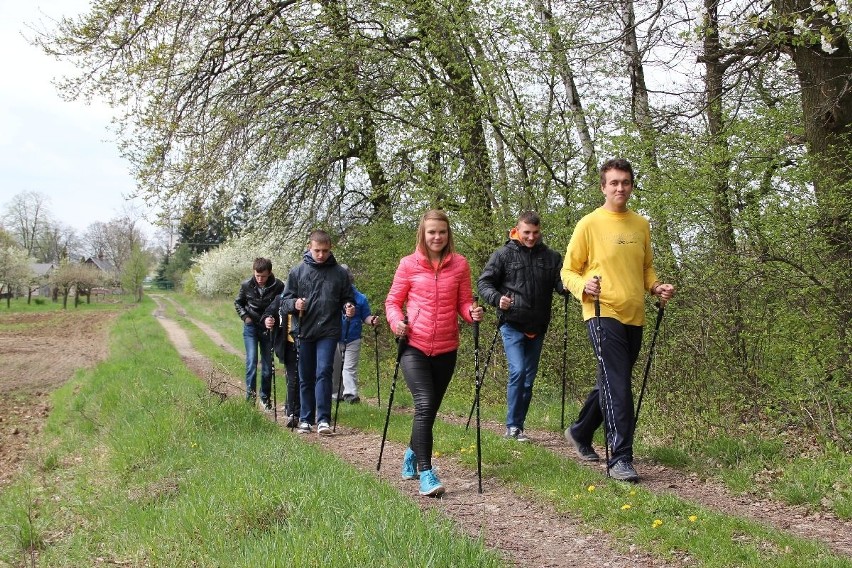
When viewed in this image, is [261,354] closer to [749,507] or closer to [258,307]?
[258,307]

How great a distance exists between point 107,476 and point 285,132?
9080 mm

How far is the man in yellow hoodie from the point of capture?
6094mm

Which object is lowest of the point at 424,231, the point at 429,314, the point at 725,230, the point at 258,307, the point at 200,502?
the point at 200,502

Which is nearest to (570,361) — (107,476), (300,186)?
(107,476)

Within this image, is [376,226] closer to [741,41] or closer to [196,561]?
[741,41]

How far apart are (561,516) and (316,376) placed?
4530 millimetres

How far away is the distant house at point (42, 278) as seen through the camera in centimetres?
7225

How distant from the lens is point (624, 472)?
605 cm

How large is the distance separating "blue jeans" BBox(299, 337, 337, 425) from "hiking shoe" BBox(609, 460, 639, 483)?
3941mm

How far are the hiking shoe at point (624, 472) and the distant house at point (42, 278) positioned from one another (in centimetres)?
7220

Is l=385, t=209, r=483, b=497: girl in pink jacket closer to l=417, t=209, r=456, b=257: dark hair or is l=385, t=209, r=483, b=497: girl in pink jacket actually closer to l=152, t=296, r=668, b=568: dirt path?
l=417, t=209, r=456, b=257: dark hair

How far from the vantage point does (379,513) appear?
466 centimetres

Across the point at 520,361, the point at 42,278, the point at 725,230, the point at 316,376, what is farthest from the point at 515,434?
the point at 42,278

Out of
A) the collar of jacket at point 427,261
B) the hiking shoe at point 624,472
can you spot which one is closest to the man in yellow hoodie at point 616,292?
the hiking shoe at point 624,472
